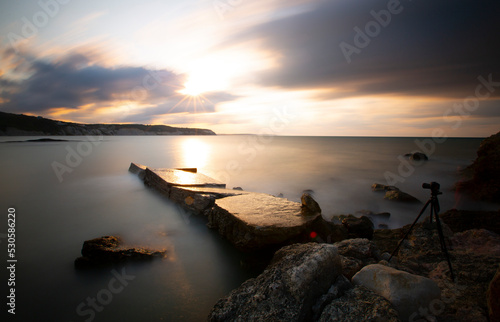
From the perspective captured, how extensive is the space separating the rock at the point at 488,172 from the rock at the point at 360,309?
11446 mm

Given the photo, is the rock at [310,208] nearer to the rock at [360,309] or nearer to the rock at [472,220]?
the rock at [360,309]

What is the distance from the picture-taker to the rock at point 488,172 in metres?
9.55

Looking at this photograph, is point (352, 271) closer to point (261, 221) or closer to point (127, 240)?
point (261, 221)

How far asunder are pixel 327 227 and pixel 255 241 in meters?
1.93

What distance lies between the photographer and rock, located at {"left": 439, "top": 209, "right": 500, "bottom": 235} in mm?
5781

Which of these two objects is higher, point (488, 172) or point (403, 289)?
point (488, 172)

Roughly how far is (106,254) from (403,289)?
5178 mm

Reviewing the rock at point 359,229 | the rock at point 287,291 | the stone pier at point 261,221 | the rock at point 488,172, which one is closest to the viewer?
the rock at point 287,291

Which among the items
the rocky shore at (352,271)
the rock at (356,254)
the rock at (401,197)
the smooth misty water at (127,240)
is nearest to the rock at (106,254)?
the smooth misty water at (127,240)

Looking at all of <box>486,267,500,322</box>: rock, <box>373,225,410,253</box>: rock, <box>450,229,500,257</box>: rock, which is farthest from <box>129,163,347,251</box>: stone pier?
<box>486,267,500,322</box>: rock

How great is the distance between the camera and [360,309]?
95.7 inches

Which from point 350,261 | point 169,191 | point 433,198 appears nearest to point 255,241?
point 350,261

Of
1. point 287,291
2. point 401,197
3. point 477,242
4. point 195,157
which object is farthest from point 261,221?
point 195,157

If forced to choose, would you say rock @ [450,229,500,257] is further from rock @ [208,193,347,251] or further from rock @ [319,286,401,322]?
rock @ [319,286,401,322]
